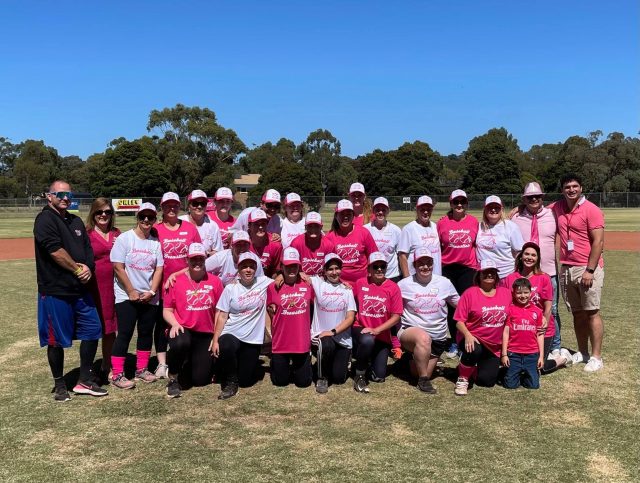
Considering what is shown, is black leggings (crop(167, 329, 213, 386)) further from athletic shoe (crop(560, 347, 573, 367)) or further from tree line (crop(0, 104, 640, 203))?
tree line (crop(0, 104, 640, 203))

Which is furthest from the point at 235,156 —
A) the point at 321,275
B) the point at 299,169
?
the point at 321,275

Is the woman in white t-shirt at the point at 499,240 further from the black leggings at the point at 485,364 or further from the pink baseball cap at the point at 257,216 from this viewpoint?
the pink baseball cap at the point at 257,216

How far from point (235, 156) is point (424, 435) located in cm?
7129

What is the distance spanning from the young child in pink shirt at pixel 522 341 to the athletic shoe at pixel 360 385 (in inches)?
56.0

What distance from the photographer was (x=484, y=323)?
5344mm

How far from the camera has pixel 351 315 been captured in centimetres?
546

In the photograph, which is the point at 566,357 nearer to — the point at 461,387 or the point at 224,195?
the point at 461,387

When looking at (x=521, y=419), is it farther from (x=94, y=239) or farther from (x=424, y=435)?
(x=94, y=239)

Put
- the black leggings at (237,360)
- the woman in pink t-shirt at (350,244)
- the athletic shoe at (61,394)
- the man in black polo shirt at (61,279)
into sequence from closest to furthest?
the man in black polo shirt at (61,279), the athletic shoe at (61,394), the black leggings at (237,360), the woman in pink t-shirt at (350,244)

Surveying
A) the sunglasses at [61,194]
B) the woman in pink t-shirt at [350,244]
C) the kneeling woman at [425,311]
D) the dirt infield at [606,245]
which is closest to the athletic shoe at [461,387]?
the kneeling woman at [425,311]

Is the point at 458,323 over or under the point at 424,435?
over

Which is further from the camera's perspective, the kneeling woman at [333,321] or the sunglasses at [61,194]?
the kneeling woman at [333,321]

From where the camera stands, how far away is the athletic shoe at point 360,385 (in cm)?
525

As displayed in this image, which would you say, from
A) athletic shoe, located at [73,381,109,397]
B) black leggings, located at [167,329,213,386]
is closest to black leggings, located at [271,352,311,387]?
black leggings, located at [167,329,213,386]
